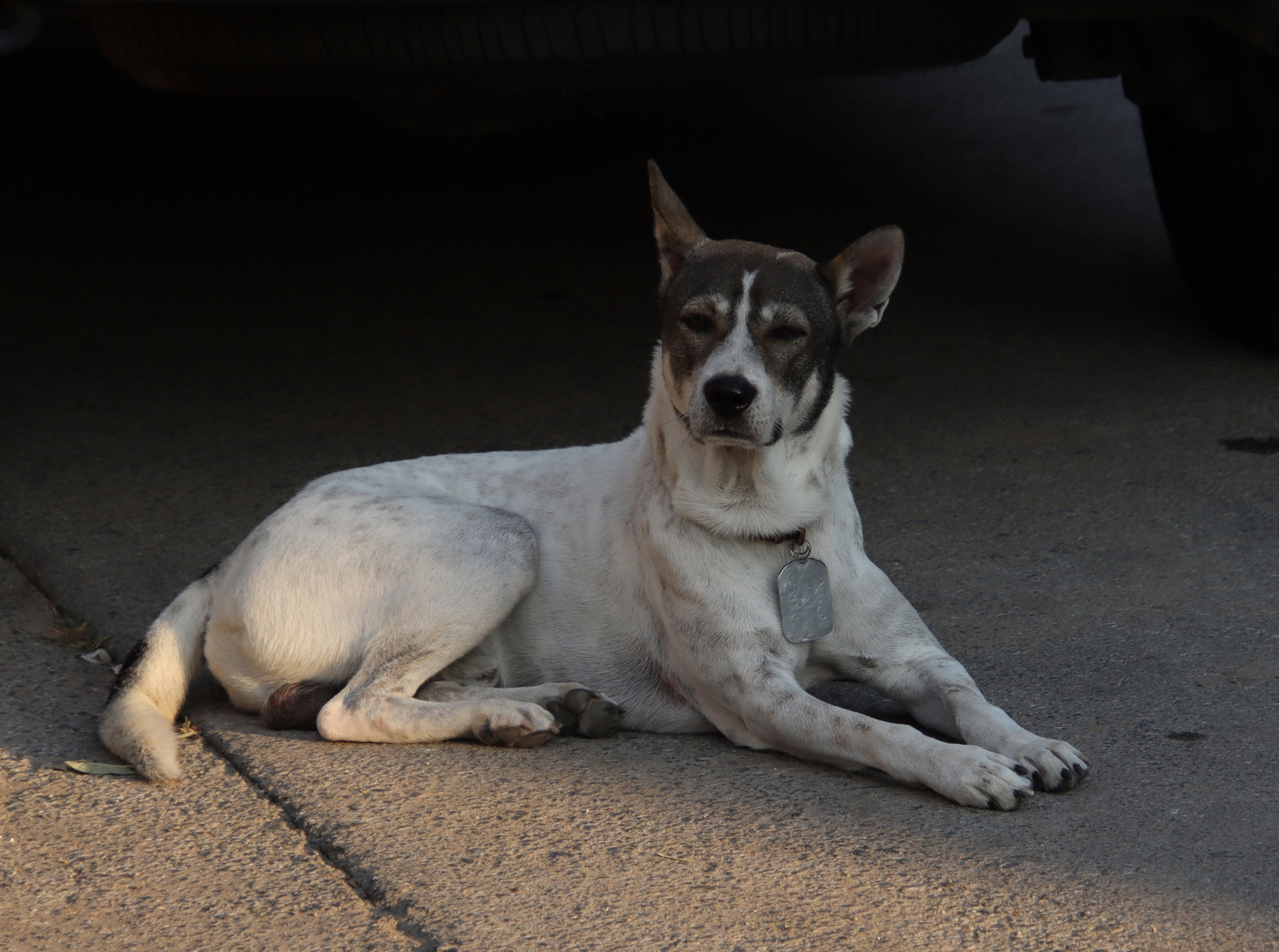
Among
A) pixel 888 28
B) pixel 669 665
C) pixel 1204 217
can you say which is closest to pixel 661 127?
pixel 1204 217

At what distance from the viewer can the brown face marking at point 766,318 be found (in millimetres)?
3248

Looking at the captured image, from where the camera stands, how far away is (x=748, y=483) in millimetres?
3287

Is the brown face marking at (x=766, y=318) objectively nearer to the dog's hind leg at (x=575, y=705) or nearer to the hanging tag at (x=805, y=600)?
the hanging tag at (x=805, y=600)

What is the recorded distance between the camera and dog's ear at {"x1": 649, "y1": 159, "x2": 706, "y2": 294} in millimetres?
3490

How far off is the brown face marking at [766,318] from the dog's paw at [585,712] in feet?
2.52

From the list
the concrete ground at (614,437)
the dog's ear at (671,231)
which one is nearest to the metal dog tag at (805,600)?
the concrete ground at (614,437)

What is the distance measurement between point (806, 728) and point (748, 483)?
0.61 metres

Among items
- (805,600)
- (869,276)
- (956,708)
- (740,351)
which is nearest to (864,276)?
(869,276)

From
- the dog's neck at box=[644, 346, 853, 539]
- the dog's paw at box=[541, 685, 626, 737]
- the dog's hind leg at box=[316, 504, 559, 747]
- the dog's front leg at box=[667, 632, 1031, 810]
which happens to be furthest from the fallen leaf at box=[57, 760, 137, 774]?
the dog's neck at box=[644, 346, 853, 539]

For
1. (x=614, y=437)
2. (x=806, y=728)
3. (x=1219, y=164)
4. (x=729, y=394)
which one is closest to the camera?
(x=806, y=728)

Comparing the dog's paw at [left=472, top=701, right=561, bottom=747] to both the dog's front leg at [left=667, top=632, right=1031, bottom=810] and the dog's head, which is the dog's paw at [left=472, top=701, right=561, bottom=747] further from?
the dog's head

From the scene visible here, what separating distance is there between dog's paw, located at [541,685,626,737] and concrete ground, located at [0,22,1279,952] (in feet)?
0.33

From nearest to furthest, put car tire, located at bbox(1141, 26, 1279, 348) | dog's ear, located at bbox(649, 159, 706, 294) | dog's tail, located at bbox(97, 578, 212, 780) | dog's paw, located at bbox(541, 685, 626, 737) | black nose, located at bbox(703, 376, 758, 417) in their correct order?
dog's tail, located at bbox(97, 578, 212, 780), black nose, located at bbox(703, 376, 758, 417), dog's paw, located at bbox(541, 685, 626, 737), dog's ear, located at bbox(649, 159, 706, 294), car tire, located at bbox(1141, 26, 1279, 348)

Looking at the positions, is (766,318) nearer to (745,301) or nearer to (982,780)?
(745,301)
